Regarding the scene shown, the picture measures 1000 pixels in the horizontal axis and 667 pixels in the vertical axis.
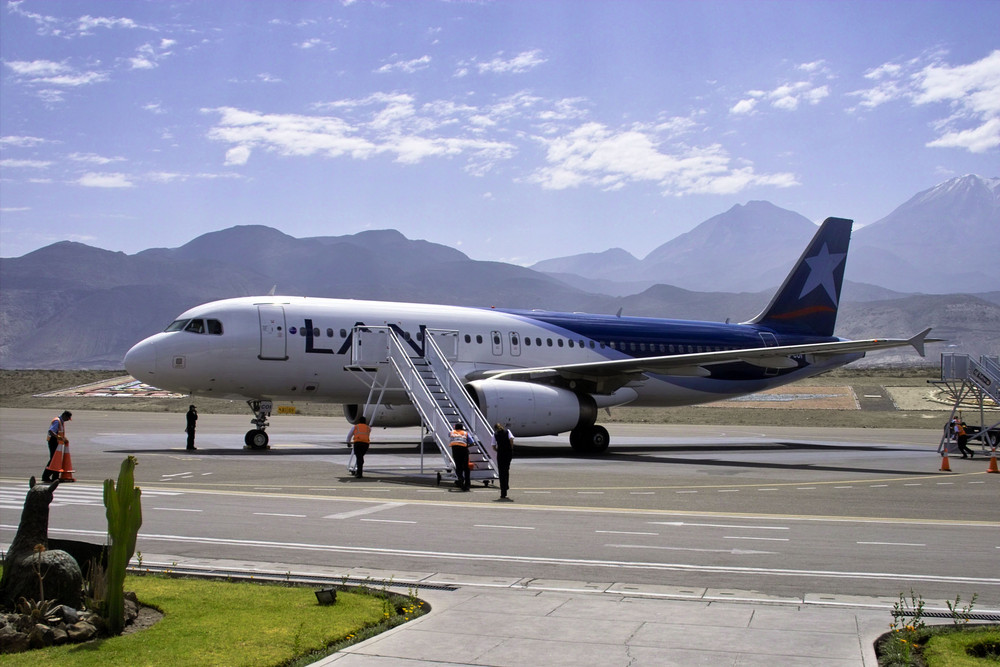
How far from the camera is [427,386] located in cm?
2648

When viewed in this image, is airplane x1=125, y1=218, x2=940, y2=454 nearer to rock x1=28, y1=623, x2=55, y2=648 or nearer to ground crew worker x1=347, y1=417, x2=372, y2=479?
ground crew worker x1=347, y1=417, x2=372, y2=479

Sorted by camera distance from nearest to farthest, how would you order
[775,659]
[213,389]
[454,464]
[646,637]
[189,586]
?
[775,659], [646,637], [189,586], [454,464], [213,389]

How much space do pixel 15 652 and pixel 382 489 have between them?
12.5m

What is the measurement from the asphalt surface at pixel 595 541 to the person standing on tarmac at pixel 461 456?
42 centimetres

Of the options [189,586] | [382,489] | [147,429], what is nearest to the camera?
[189,586]

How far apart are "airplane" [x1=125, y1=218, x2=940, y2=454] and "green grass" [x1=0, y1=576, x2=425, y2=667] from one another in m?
17.2

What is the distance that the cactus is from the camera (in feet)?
26.0

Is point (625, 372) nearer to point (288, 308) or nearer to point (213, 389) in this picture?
point (288, 308)

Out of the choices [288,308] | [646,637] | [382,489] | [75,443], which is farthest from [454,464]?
[75,443]

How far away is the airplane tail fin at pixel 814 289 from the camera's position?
40812mm

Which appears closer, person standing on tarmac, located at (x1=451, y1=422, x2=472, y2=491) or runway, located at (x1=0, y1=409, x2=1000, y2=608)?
runway, located at (x1=0, y1=409, x2=1000, y2=608)

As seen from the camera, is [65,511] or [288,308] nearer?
[65,511]

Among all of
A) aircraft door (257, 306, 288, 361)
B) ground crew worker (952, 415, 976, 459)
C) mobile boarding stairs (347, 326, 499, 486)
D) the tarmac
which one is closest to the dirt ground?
ground crew worker (952, 415, 976, 459)

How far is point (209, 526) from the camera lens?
1433 centimetres
